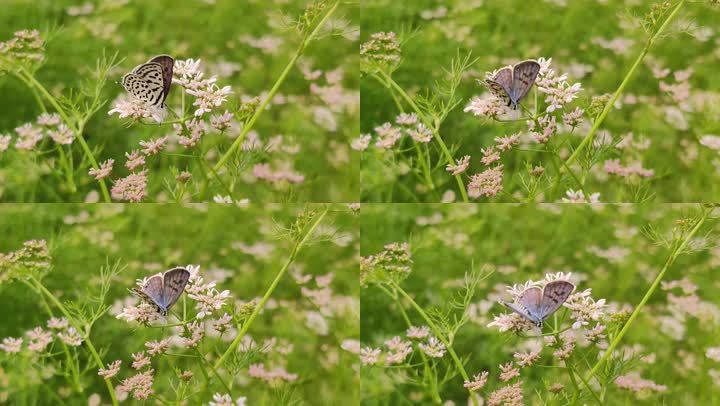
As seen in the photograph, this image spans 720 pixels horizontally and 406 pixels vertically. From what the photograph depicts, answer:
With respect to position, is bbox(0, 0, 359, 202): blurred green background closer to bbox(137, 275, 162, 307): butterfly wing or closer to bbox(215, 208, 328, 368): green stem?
bbox(215, 208, 328, 368): green stem

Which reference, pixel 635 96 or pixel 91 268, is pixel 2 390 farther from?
pixel 635 96

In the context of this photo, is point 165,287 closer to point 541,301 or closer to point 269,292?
point 269,292

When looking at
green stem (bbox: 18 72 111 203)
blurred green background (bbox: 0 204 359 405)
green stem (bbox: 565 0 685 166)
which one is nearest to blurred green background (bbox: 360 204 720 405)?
blurred green background (bbox: 0 204 359 405)

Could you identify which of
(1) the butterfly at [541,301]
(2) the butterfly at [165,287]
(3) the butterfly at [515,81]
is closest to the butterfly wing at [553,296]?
(1) the butterfly at [541,301]

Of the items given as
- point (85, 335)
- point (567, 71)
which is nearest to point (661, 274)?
point (567, 71)

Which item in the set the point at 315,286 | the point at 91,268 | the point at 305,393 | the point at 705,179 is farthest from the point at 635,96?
the point at 91,268

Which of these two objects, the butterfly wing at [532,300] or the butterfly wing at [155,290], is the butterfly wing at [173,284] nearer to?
the butterfly wing at [155,290]
